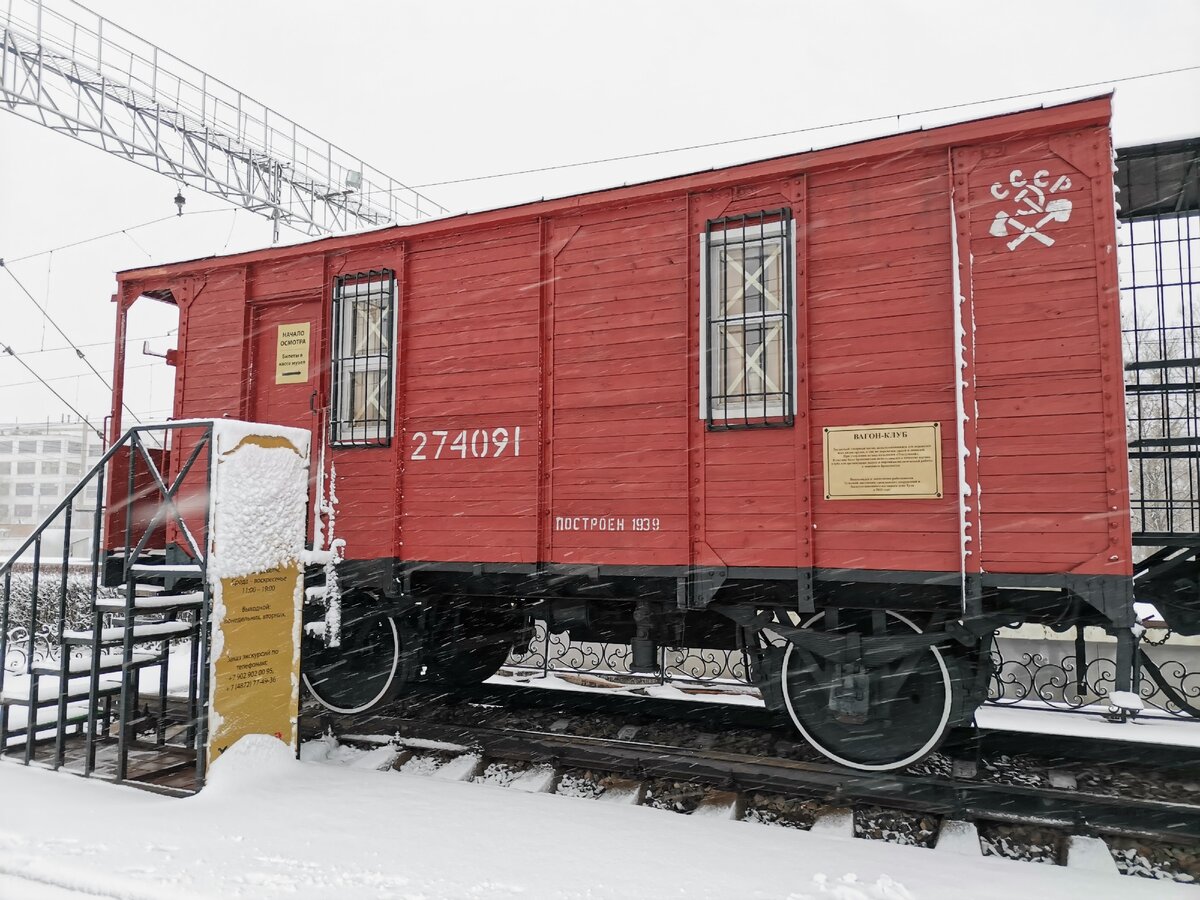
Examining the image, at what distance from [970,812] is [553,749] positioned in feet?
8.73

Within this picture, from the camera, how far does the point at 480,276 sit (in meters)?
6.34

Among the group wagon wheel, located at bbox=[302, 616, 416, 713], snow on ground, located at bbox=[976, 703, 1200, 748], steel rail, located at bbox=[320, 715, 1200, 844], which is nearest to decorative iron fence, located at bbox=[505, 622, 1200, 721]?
snow on ground, located at bbox=[976, 703, 1200, 748]

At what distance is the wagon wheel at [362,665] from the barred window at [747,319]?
3.37 meters

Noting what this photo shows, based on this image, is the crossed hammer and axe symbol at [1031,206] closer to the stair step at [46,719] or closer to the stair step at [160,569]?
the stair step at [160,569]

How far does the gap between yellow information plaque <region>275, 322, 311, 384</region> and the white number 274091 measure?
1470mm

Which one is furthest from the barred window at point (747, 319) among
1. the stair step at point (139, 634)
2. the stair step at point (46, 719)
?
the stair step at point (46, 719)

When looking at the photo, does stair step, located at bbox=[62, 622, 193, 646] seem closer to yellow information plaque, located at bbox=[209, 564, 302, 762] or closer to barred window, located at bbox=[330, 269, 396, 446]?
yellow information plaque, located at bbox=[209, 564, 302, 762]

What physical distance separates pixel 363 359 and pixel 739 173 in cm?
355

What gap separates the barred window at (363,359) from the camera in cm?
666

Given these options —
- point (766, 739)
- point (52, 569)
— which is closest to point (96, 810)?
point (766, 739)

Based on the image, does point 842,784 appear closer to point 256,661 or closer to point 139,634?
point 256,661

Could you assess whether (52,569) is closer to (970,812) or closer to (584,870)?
(584,870)

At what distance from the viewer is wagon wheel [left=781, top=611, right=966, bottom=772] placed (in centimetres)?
500

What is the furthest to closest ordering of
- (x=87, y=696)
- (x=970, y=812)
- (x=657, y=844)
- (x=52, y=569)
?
(x=52, y=569), (x=87, y=696), (x=970, y=812), (x=657, y=844)
